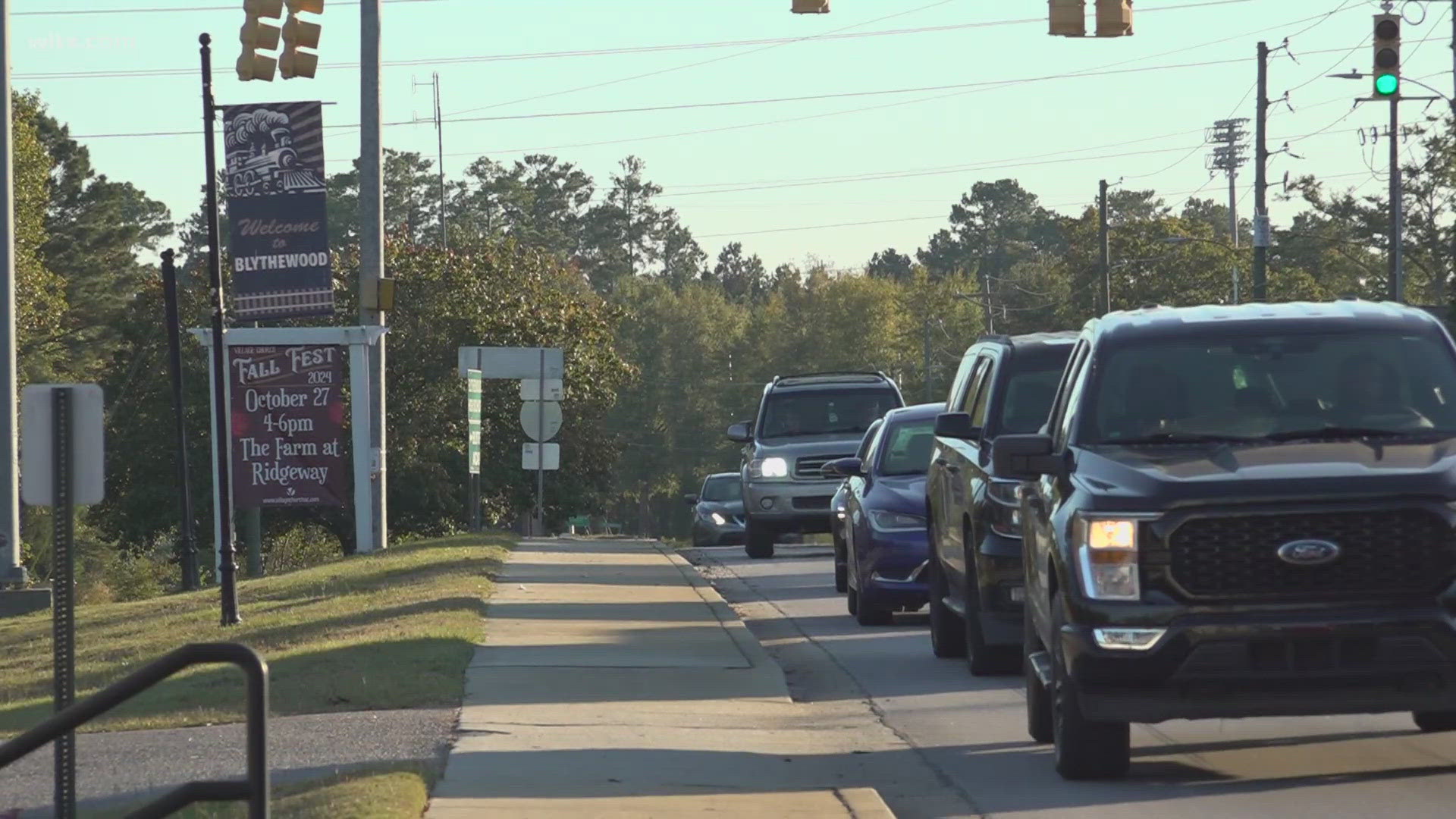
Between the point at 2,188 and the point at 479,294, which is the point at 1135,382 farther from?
the point at 479,294

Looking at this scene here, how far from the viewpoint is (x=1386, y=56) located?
24.0m

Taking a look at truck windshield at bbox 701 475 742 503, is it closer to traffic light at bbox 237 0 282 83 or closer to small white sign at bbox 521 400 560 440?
small white sign at bbox 521 400 560 440

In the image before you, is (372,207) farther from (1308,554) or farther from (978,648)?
(1308,554)

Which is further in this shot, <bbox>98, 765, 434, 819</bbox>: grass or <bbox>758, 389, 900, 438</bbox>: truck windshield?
<bbox>758, 389, 900, 438</bbox>: truck windshield

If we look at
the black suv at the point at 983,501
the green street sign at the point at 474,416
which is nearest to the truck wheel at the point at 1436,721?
the black suv at the point at 983,501

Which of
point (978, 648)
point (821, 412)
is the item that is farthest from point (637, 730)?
point (821, 412)

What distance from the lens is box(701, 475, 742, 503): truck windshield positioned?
130 ft

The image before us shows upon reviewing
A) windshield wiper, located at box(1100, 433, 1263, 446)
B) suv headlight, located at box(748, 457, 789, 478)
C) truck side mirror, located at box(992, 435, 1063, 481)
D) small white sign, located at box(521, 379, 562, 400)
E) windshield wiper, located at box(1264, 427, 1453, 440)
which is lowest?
suv headlight, located at box(748, 457, 789, 478)

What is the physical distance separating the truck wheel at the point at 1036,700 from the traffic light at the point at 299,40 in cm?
1124

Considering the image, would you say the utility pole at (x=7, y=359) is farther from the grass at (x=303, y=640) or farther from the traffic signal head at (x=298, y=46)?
the traffic signal head at (x=298, y=46)

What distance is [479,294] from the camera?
55.9 m

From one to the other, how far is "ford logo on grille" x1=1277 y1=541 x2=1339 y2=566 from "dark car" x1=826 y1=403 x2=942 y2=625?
28.8 ft

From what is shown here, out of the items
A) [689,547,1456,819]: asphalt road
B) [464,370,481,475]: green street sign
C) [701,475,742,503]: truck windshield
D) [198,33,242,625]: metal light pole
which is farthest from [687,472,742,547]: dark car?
[689,547,1456,819]: asphalt road

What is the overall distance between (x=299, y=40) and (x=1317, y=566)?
13461 mm
